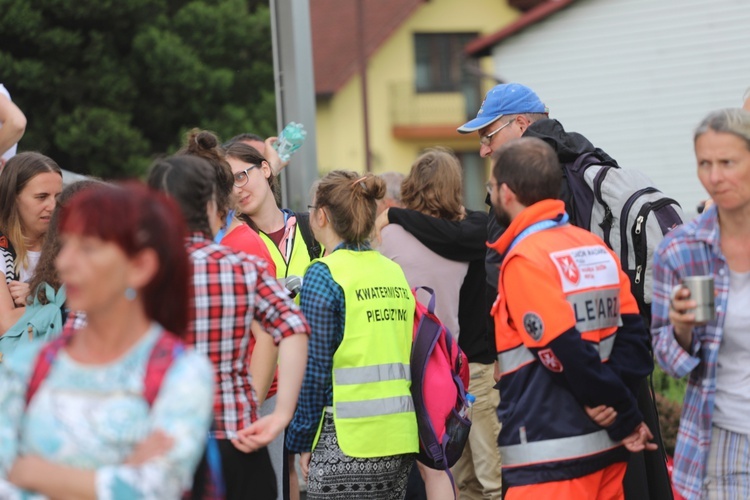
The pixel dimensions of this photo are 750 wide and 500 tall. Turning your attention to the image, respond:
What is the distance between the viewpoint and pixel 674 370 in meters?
4.11

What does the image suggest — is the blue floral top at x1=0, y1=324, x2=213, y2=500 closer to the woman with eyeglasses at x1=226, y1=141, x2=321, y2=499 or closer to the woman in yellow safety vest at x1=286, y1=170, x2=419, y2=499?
the woman in yellow safety vest at x1=286, y1=170, x2=419, y2=499

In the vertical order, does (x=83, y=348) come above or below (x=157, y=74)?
below

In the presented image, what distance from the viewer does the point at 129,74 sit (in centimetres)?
2691

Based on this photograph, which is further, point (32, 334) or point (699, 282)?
point (32, 334)

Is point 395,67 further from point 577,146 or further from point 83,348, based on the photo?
point 83,348

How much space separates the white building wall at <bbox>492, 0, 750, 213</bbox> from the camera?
26438mm

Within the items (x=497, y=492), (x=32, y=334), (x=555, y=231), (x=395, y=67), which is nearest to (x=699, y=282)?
(x=555, y=231)

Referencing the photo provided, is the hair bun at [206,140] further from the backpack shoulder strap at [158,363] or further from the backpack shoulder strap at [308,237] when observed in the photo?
the backpack shoulder strap at [158,363]

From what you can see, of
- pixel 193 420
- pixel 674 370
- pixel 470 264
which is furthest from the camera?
pixel 470 264

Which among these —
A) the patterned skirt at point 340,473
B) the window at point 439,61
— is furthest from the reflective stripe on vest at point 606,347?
the window at point 439,61

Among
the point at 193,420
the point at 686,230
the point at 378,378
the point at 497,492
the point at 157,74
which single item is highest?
the point at 157,74

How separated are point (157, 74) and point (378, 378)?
74.6 feet

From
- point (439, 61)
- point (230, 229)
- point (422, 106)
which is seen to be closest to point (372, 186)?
point (230, 229)

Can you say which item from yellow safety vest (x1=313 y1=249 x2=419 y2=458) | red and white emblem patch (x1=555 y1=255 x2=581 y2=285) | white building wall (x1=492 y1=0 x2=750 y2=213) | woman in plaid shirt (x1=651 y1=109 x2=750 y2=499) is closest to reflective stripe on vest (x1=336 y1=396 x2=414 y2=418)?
yellow safety vest (x1=313 y1=249 x2=419 y2=458)
